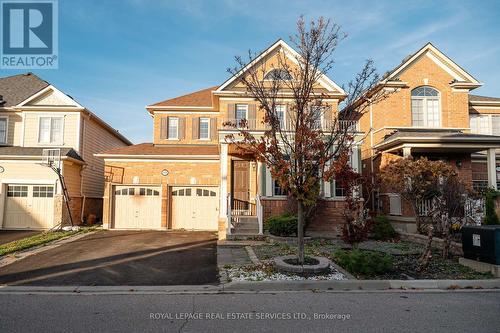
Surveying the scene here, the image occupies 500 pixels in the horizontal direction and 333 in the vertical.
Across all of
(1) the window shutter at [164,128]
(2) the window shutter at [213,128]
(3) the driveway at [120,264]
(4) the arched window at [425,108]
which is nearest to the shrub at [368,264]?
(3) the driveway at [120,264]

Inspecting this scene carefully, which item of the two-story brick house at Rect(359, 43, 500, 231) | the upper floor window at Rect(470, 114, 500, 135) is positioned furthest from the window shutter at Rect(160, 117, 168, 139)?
the upper floor window at Rect(470, 114, 500, 135)

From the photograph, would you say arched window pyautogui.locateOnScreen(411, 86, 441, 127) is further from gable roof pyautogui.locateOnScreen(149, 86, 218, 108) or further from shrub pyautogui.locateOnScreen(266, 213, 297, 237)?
gable roof pyautogui.locateOnScreen(149, 86, 218, 108)

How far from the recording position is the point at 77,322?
503 cm

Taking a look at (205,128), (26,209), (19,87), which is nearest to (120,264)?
(26,209)

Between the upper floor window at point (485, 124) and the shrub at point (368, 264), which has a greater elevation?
the upper floor window at point (485, 124)

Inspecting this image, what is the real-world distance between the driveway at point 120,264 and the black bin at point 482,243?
6059 mm

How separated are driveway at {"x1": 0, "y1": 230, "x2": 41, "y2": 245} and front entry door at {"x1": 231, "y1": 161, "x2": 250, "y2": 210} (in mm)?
8941

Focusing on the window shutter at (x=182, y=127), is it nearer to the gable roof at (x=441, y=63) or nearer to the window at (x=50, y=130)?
the window at (x=50, y=130)

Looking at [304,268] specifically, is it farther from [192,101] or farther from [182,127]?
[192,101]

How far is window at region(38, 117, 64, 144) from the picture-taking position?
62.7ft

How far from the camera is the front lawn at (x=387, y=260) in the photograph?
768cm

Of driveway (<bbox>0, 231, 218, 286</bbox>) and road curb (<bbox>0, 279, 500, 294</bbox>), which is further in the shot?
driveway (<bbox>0, 231, 218, 286</bbox>)

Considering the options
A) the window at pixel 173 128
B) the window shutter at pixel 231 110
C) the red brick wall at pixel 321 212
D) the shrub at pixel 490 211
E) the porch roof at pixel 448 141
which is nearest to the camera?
the shrub at pixel 490 211

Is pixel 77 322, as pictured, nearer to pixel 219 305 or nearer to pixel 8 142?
pixel 219 305
